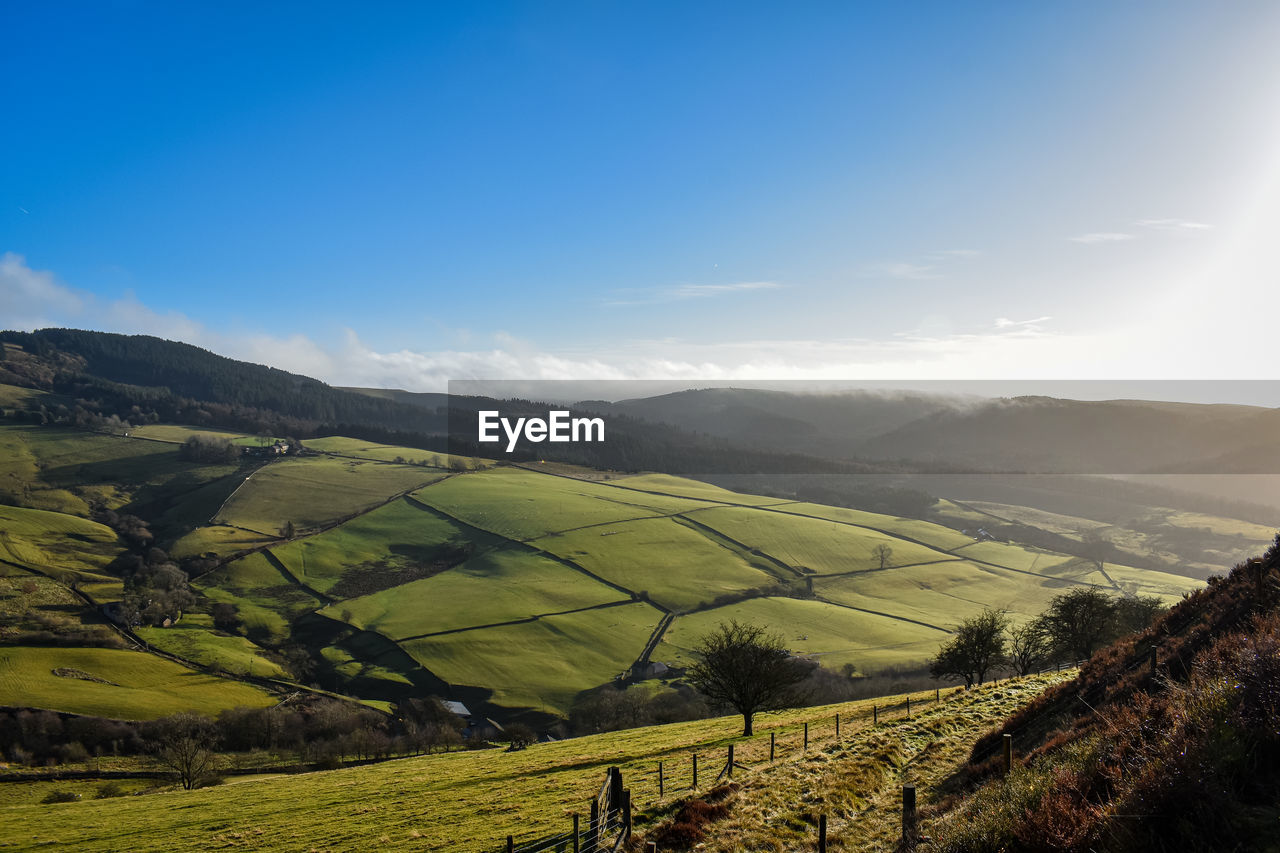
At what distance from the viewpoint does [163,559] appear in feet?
414

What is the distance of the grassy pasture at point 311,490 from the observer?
481ft

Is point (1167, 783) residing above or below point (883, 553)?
above

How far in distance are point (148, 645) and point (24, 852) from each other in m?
80.8

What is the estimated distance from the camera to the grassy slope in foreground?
25625mm

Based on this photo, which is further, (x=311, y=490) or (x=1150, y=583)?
(x=311, y=490)

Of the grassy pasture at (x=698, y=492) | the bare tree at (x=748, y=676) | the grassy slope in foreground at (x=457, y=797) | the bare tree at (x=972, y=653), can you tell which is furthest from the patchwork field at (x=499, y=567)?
the grassy slope in foreground at (x=457, y=797)

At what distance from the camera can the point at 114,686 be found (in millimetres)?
84000

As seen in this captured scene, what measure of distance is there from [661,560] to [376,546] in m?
61.6

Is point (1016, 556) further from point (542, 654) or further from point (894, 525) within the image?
point (542, 654)

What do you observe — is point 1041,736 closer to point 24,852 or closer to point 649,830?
point 649,830

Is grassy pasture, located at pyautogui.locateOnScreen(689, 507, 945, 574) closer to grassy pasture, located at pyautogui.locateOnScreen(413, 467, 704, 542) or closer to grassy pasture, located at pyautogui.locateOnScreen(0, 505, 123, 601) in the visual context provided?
grassy pasture, located at pyautogui.locateOnScreen(413, 467, 704, 542)

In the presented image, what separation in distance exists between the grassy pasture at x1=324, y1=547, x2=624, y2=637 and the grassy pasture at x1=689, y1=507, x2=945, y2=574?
1706 inches

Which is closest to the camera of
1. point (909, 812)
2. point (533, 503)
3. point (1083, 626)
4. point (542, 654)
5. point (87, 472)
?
point (909, 812)

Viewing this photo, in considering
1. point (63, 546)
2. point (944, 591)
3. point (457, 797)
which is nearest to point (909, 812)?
point (457, 797)
